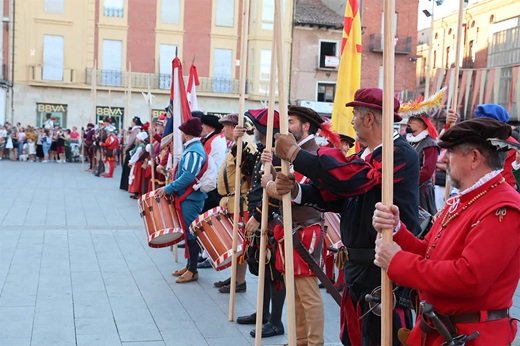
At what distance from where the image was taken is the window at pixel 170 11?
39.6 meters

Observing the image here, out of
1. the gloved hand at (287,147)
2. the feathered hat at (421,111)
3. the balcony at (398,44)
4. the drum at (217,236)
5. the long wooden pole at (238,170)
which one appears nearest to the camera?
the gloved hand at (287,147)

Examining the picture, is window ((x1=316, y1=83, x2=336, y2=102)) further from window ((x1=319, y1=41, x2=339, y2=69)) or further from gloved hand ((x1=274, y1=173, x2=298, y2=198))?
gloved hand ((x1=274, y1=173, x2=298, y2=198))

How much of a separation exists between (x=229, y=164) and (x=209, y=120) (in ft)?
5.89

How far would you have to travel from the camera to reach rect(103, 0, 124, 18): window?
38.7 m

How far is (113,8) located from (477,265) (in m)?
38.8

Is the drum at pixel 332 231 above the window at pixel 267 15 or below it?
below

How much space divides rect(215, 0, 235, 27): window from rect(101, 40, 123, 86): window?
6319 mm

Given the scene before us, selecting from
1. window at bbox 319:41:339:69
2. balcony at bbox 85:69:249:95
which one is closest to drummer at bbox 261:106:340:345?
balcony at bbox 85:69:249:95

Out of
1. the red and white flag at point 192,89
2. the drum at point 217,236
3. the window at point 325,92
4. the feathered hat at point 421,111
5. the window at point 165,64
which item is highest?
the window at point 165,64

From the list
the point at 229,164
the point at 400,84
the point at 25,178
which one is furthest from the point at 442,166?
the point at 400,84

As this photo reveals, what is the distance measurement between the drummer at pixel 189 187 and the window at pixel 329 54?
34.8 m

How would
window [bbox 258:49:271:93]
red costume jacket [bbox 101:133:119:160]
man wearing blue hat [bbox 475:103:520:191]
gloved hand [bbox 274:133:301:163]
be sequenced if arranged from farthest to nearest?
window [bbox 258:49:271:93], red costume jacket [bbox 101:133:119:160], man wearing blue hat [bbox 475:103:520:191], gloved hand [bbox 274:133:301:163]

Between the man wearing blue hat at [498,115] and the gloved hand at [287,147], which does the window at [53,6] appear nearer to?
the man wearing blue hat at [498,115]

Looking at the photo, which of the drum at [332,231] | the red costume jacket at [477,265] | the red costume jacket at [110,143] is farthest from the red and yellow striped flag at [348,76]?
the red costume jacket at [110,143]
